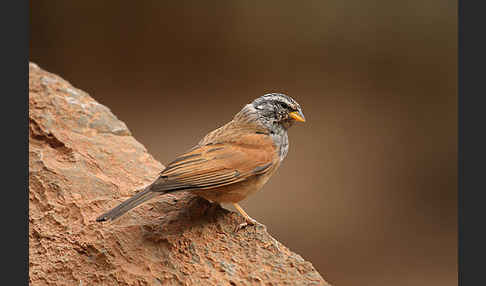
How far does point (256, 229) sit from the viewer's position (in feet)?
13.4

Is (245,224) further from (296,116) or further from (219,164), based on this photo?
(296,116)

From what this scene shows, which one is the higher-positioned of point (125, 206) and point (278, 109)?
point (278, 109)

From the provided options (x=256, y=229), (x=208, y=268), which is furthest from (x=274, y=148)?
(x=208, y=268)

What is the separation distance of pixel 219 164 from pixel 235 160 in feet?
0.44

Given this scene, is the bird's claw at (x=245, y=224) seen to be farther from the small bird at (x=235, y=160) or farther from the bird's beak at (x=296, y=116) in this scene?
the bird's beak at (x=296, y=116)

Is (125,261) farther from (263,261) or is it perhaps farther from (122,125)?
(122,125)

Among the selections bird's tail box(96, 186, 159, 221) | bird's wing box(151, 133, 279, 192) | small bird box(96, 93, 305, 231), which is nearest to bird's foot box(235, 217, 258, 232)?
small bird box(96, 93, 305, 231)

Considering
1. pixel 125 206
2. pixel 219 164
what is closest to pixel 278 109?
pixel 219 164

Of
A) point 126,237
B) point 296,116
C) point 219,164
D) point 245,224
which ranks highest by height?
point 296,116

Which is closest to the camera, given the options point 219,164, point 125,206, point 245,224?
point 125,206

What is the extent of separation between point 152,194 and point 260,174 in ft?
2.82

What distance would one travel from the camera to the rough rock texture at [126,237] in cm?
370

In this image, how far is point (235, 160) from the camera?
12.8 ft

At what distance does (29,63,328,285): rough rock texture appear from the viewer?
3.70 m
